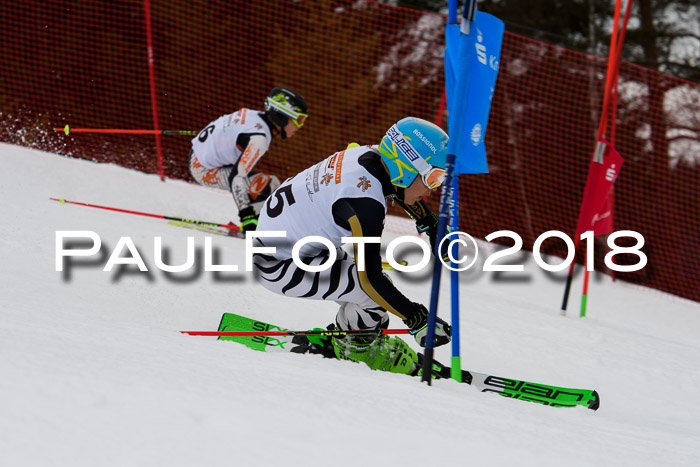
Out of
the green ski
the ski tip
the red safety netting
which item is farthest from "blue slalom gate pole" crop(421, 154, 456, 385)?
the red safety netting

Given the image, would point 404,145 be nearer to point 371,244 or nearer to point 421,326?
point 371,244

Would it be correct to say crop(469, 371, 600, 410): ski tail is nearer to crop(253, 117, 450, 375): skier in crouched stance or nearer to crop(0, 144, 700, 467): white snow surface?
crop(0, 144, 700, 467): white snow surface

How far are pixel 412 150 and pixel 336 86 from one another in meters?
9.01

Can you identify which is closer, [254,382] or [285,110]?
[254,382]

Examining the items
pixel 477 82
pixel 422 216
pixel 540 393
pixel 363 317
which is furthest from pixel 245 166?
pixel 540 393

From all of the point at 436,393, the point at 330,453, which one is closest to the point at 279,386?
the point at 330,453

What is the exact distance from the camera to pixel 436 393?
2.23 meters

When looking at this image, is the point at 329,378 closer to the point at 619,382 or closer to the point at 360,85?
the point at 619,382

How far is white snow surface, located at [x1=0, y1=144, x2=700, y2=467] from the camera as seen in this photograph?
1481 mm

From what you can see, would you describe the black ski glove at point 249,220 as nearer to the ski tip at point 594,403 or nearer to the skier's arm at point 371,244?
the skier's arm at point 371,244

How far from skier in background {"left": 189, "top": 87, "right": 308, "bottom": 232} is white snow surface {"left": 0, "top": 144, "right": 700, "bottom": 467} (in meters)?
0.48

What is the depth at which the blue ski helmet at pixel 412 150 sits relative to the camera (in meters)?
2.63

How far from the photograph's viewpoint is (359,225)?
8.21 feet

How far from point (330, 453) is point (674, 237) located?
37.6 ft
